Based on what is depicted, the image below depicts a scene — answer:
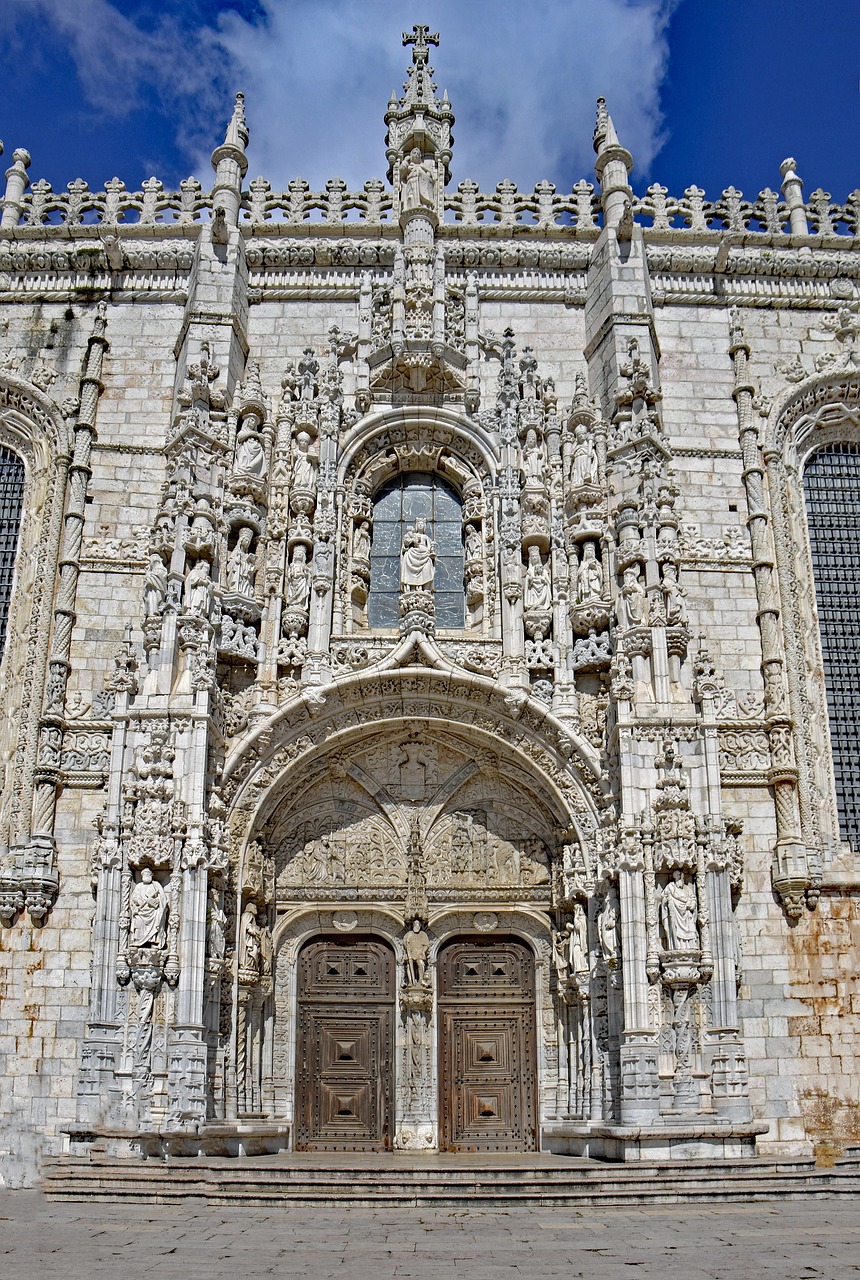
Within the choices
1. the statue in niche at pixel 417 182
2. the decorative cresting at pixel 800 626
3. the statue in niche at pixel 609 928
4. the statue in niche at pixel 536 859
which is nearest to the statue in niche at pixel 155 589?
the statue in niche at pixel 536 859

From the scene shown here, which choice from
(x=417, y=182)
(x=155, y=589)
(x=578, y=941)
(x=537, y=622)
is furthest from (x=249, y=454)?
(x=578, y=941)

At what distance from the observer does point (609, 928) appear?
45.0ft

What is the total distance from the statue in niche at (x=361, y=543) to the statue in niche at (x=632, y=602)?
144 inches

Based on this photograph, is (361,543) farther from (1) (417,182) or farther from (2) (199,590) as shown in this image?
(1) (417,182)

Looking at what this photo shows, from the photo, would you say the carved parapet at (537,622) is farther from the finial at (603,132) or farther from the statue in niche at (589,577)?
the finial at (603,132)

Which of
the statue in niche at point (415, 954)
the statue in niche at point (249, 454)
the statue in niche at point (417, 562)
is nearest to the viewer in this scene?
the statue in niche at point (415, 954)

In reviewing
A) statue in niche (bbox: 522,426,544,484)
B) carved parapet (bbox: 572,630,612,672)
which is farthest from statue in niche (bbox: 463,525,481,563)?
carved parapet (bbox: 572,630,612,672)

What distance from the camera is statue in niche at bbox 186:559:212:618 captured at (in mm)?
14680

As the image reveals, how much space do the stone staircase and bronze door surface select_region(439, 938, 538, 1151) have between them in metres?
2.56

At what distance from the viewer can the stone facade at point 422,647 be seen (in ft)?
44.4

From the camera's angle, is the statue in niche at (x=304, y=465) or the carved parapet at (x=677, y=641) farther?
the statue in niche at (x=304, y=465)

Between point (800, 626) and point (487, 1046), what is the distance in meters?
6.85

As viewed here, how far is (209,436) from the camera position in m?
15.7

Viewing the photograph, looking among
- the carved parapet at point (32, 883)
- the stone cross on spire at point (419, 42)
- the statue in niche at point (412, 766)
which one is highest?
the stone cross on spire at point (419, 42)
